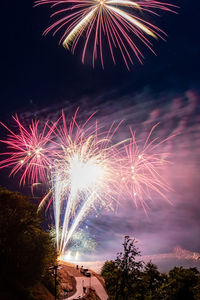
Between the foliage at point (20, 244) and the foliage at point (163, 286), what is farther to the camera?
the foliage at point (163, 286)

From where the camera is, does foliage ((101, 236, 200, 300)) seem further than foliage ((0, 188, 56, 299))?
Yes

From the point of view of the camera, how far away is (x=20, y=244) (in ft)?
93.4

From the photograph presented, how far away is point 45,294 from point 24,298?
4.85 meters

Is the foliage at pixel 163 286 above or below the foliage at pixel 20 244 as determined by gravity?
below

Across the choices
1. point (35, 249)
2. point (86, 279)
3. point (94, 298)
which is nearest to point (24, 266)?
point (35, 249)

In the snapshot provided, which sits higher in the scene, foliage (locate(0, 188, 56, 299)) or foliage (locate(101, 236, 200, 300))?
foliage (locate(0, 188, 56, 299))

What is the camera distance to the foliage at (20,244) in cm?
2719

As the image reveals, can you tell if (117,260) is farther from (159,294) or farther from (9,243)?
(159,294)

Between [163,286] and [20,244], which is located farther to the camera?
[163,286]

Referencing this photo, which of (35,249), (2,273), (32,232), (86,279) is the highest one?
(32,232)

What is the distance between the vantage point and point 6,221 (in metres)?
28.4

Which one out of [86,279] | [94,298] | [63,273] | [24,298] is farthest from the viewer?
[86,279]

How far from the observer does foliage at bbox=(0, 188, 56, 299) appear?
27188mm

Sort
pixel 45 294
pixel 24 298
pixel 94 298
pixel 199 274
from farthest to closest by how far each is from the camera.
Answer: pixel 199 274 → pixel 94 298 → pixel 45 294 → pixel 24 298
